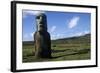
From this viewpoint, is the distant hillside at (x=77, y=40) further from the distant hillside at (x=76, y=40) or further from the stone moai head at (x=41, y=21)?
the stone moai head at (x=41, y=21)

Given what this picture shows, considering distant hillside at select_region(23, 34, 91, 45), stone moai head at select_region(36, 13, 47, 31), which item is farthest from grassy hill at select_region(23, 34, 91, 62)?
stone moai head at select_region(36, 13, 47, 31)

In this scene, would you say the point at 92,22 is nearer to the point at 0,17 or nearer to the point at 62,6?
the point at 62,6

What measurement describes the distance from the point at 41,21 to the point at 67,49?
281 millimetres

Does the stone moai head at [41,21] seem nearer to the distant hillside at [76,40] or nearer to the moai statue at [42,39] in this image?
the moai statue at [42,39]

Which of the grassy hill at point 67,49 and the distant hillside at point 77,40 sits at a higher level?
the distant hillside at point 77,40

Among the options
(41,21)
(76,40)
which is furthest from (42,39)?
(76,40)

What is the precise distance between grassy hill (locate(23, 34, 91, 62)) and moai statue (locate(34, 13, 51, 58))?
0.10 ft

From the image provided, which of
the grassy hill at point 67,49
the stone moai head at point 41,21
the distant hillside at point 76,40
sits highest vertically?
the stone moai head at point 41,21

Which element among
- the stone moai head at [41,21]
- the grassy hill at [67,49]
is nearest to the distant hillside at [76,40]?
the grassy hill at [67,49]

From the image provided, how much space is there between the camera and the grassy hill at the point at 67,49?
4.87 feet

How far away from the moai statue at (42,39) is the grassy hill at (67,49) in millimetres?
30

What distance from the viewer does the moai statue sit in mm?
1511

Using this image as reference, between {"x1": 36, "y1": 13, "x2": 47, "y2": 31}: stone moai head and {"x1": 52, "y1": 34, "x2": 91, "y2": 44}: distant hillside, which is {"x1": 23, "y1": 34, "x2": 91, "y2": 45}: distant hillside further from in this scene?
{"x1": 36, "y1": 13, "x2": 47, "y2": 31}: stone moai head

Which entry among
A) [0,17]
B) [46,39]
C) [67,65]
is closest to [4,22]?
[0,17]
